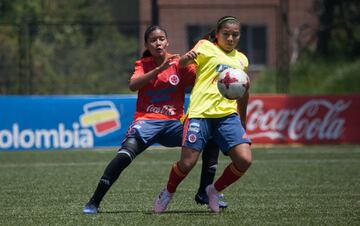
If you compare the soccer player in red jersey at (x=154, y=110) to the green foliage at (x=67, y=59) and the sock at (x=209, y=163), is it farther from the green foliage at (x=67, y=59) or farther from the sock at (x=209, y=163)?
the green foliage at (x=67, y=59)

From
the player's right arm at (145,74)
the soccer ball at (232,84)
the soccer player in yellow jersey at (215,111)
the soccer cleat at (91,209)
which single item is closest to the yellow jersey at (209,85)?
the soccer player in yellow jersey at (215,111)

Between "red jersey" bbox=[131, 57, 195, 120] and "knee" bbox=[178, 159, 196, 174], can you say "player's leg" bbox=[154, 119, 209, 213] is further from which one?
"red jersey" bbox=[131, 57, 195, 120]

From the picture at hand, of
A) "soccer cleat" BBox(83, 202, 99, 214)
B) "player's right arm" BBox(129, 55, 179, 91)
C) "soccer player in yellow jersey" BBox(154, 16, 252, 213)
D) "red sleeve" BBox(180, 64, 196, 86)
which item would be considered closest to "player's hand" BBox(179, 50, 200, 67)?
"soccer player in yellow jersey" BBox(154, 16, 252, 213)

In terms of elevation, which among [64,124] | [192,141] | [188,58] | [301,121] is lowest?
[301,121]

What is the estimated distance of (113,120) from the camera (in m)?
18.1

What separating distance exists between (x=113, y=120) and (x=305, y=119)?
390 cm

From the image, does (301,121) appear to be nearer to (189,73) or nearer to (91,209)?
(189,73)

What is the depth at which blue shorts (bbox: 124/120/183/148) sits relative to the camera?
335 inches

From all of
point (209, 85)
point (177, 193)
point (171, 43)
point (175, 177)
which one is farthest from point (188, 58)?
point (171, 43)

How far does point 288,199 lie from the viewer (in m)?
9.59

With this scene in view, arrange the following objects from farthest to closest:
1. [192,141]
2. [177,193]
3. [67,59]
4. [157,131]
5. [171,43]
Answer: [171,43] → [67,59] → [177,193] → [157,131] → [192,141]

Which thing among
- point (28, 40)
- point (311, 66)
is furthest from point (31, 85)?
point (311, 66)

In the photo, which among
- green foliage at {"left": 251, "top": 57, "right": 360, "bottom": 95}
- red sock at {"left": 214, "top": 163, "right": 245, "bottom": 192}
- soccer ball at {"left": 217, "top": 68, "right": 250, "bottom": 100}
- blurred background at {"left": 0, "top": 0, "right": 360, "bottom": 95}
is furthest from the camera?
green foliage at {"left": 251, "top": 57, "right": 360, "bottom": 95}

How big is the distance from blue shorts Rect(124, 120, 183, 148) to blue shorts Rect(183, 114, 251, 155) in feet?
1.33
